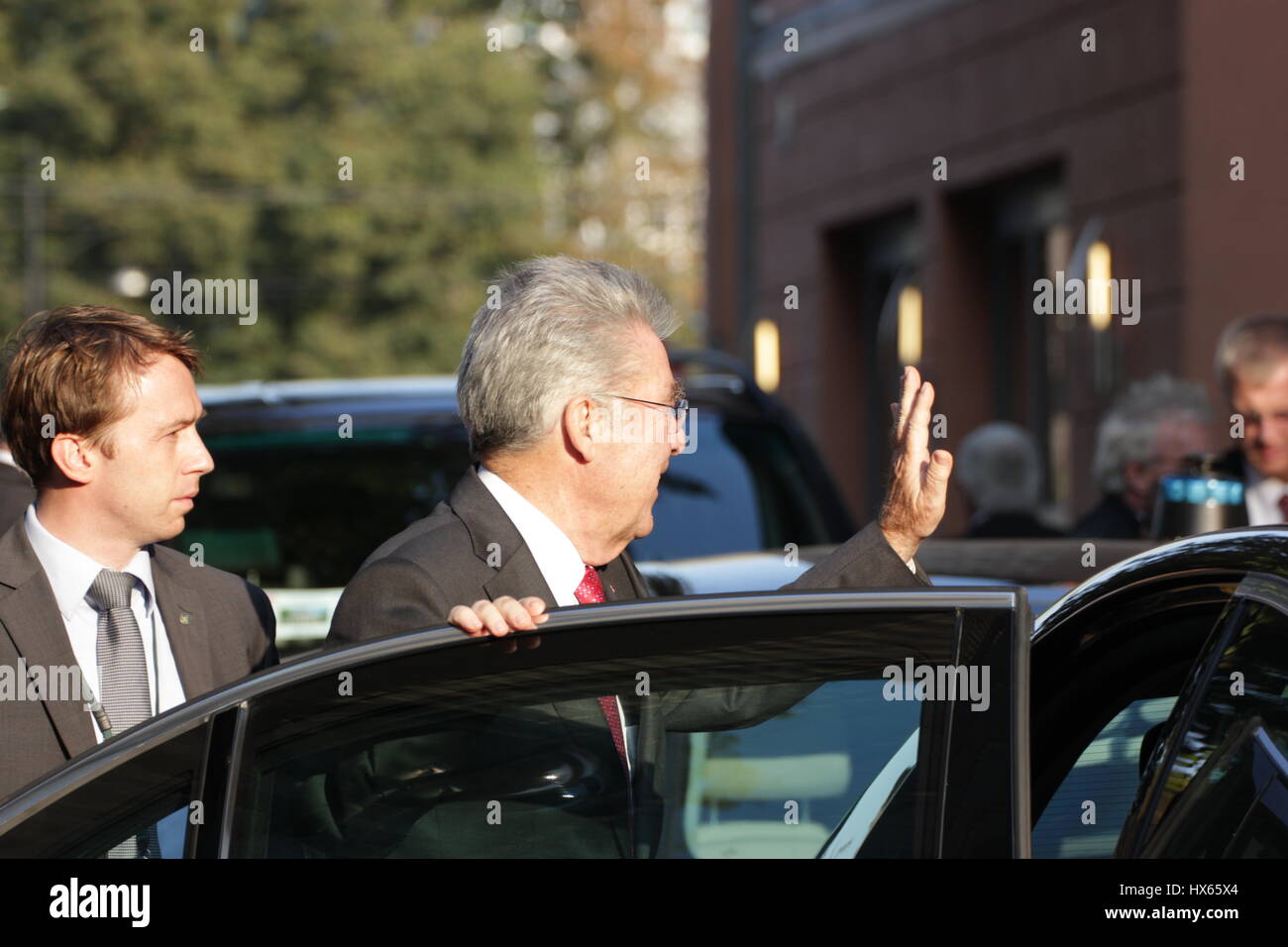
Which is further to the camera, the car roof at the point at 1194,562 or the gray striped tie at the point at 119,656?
the gray striped tie at the point at 119,656

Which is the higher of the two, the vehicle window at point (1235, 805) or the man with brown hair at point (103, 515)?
the man with brown hair at point (103, 515)

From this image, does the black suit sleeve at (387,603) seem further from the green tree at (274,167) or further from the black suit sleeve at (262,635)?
the green tree at (274,167)

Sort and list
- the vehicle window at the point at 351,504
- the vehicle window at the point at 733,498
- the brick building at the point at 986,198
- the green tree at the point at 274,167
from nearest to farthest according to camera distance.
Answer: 1. the vehicle window at the point at 351,504
2. the vehicle window at the point at 733,498
3. the brick building at the point at 986,198
4. the green tree at the point at 274,167

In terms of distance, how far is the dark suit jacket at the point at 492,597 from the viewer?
196 cm

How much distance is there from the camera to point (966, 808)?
5.96ft

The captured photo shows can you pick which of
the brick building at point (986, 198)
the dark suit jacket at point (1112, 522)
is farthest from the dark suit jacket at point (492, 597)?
the brick building at point (986, 198)

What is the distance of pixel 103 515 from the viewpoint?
2.81 metres

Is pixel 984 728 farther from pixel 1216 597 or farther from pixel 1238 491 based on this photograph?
pixel 1238 491

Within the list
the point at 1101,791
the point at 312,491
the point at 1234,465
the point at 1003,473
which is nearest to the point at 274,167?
the point at 1003,473

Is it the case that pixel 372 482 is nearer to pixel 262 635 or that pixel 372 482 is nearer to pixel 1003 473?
pixel 262 635

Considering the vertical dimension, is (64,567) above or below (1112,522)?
above

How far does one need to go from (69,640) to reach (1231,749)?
1.64 metres

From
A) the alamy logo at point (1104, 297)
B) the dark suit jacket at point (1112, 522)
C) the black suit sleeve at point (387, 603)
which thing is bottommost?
the dark suit jacket at point (1112, 522)
